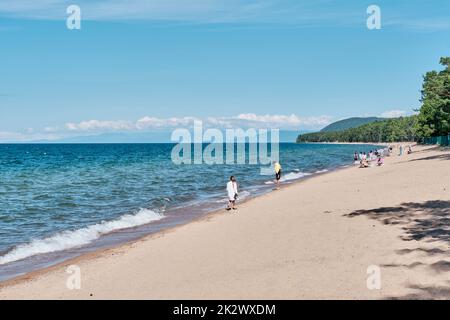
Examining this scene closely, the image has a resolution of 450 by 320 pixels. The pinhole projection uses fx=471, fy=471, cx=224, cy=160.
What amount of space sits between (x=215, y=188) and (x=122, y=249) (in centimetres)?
2136

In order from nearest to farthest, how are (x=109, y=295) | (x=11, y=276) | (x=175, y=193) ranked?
(x=109, y=295) → (x=11, y=276) → (x=175, y=193)

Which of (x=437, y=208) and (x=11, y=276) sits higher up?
(x=437, y=208)

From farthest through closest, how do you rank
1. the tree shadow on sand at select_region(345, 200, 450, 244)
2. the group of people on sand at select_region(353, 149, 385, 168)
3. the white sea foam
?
1. the group of people on sand at select_region(353, 149, 385, 168)
2. the white sea foam
3. the tree shadow on sand at select_region(345, 200, 450, 244)

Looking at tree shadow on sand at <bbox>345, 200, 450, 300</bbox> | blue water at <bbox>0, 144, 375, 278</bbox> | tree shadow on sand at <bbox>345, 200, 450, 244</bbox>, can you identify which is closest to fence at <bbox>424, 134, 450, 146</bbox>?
blue water at <bbox>0, 144, 375, 278</bbox>

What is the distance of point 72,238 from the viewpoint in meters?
16.7

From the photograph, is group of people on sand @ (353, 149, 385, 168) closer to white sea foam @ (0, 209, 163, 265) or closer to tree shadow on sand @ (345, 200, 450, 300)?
white sea foam @ (0, 209, 163, 265)

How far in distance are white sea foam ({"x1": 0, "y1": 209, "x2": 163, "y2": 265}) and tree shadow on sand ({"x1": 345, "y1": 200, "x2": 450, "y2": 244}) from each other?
9.27 metres

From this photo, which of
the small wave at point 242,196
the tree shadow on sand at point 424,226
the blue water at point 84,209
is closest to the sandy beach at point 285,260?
the tree shadow on sand at point 424,226

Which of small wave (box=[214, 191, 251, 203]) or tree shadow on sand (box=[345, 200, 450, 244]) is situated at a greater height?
tree shadow on sand (box=[345, 200, 450, 244])

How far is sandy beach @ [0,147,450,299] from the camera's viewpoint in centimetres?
826

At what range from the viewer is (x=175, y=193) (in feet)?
105
